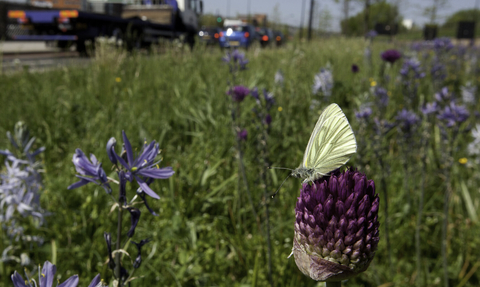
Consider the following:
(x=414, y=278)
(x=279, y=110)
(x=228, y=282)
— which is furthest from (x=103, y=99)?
(x=414, y=278)

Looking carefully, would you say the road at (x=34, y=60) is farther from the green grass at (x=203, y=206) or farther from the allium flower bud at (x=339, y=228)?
the allium flower bud at (x=339, y=228)

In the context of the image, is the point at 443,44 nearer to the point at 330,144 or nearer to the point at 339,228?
the point at 330,144

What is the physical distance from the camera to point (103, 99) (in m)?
4.10

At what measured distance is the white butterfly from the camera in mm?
728

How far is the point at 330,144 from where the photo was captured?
81 cm

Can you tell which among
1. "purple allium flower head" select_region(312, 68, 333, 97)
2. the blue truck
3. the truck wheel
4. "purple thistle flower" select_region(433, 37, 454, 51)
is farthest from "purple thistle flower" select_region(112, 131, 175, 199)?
the truck wheel

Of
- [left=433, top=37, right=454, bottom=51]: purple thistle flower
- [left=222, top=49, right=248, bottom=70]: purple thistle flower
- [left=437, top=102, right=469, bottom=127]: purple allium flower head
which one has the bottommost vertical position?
[left=437, top=102, right=469, bottom=127]: purple allium flower head

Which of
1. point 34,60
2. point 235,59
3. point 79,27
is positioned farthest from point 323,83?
point 79,27

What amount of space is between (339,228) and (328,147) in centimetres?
23

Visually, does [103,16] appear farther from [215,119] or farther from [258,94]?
[258,94]

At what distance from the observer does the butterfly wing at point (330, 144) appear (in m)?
0.73

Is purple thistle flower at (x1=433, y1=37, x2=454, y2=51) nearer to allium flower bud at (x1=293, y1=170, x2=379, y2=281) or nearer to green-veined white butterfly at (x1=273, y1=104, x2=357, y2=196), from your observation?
green-veined white butterfly at (x1=273, y1=104, x2=357, y2=196)

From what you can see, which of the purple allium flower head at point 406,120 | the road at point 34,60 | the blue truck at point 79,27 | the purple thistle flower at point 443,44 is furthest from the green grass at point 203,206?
the blue truck at point 79,27

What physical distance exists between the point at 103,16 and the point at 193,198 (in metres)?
9.97
